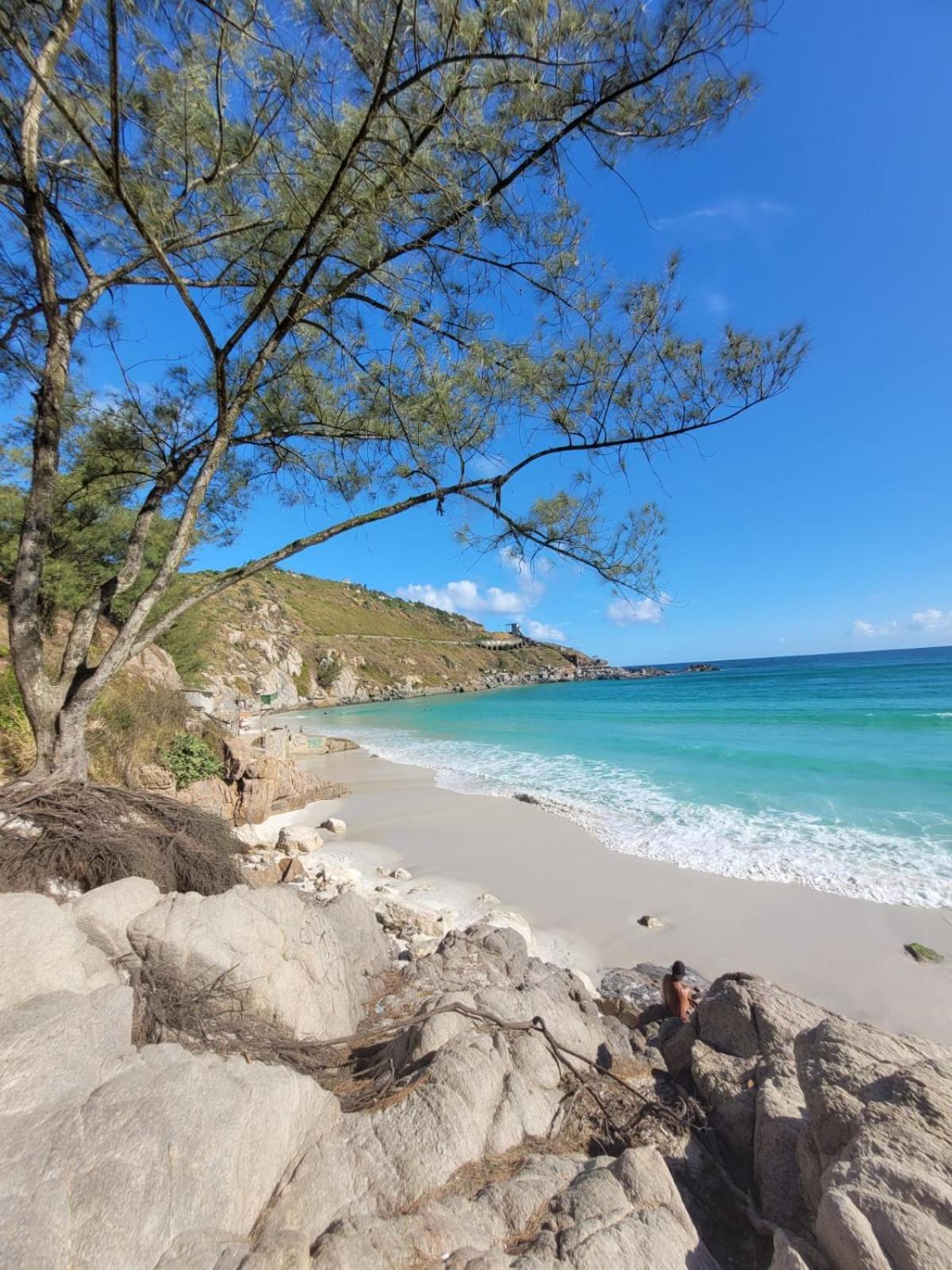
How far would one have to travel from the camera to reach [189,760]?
768cm

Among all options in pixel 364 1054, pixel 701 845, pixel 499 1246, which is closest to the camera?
pixel 499 1246

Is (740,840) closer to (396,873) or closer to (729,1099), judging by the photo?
(396,873)

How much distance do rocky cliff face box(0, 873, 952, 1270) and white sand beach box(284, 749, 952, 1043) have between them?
7.11 ft

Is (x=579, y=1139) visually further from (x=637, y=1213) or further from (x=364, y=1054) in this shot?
(x=364, y=1054)

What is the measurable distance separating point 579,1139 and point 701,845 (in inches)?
266

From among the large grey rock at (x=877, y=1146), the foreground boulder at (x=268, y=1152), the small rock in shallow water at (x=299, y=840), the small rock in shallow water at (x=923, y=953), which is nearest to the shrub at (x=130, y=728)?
the small rock in shallow water at (x=299, y=840)

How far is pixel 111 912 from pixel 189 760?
595 cm

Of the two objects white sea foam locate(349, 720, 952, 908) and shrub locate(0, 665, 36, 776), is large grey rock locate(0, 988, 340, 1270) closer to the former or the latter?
shrub locate(0, 665, 36, 776)

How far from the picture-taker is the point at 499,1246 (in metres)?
1.47

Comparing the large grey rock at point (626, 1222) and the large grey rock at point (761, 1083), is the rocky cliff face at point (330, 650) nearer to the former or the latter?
the large grey rock at point (761, 1083)

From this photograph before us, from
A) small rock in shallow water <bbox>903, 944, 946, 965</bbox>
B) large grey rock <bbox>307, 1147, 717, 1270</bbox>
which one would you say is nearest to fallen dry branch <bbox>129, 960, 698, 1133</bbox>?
large grey rock <bbox>307, 1147, 717, 1270</bbox>

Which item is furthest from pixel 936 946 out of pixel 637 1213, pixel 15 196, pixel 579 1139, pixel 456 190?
pixel 15 196

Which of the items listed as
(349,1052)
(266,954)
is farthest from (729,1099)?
(266,954)

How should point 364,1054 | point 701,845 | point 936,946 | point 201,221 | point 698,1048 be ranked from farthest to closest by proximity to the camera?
1. point 701,845
2. point 936,946
3. point 201,221
4. point 698,1048
5. point 364,1054
